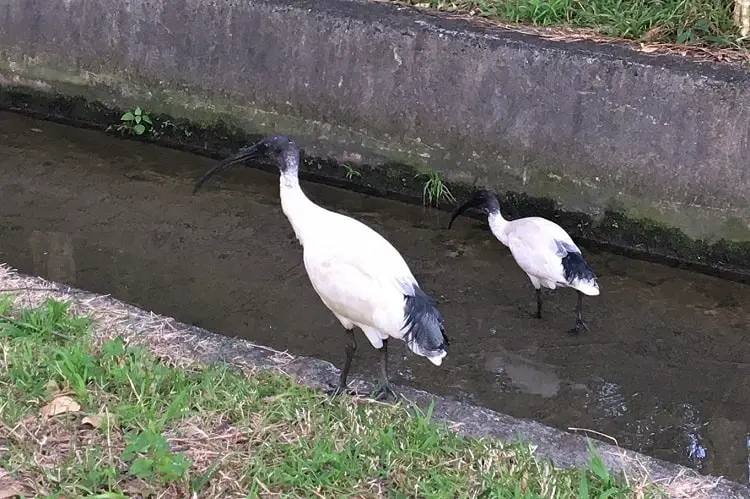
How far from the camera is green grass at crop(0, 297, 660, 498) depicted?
2.84 m

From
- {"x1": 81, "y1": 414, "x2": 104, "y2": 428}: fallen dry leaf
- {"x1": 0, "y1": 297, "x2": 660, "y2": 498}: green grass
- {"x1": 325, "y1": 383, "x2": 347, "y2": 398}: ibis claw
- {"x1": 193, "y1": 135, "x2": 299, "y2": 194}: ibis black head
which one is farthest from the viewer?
{"x1": 193, "y1": 135, "x2": 299, "y2": 194}: ibis black head

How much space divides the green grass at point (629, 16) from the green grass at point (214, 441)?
143 inches

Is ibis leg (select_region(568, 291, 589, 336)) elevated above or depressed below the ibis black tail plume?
below

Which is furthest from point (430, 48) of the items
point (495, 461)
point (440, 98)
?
point (495, 461)

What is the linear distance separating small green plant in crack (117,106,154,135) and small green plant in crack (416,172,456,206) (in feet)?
7.15

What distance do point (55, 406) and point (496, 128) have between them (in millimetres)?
3539

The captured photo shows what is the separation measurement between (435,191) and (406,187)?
0.23 metres

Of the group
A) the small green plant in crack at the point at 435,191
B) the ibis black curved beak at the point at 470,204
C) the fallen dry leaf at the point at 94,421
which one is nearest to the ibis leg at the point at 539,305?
the ibis black curved beak at the point at 470,204

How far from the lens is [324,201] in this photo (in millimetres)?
6180

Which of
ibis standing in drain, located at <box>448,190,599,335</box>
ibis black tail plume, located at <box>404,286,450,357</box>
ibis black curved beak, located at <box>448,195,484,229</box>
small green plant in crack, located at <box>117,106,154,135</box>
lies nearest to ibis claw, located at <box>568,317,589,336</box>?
ibis standing in drain, located at <box>448,190,599,335</box>

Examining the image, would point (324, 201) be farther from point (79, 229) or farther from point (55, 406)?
point (55, 406)

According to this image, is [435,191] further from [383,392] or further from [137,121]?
[383,392]

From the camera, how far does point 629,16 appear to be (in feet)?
20.1

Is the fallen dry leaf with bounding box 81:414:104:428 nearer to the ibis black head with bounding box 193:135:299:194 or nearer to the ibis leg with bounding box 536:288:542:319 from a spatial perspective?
the ibis black head with bounding box 193:135:299:194
